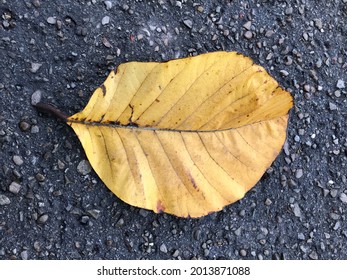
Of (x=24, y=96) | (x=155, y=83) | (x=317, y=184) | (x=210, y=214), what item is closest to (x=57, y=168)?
(x=24, y=96)

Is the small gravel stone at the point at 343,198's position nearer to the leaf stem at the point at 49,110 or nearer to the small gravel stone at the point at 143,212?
the small gravel stone at the point at 143,212

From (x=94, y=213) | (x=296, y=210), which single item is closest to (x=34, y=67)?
(x=94, y=213)

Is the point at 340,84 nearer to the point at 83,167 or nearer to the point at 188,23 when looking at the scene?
the point at 188,23

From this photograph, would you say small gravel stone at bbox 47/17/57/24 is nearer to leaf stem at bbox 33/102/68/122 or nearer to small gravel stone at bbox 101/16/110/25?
small gravel stone at bbox 101/16/110/25

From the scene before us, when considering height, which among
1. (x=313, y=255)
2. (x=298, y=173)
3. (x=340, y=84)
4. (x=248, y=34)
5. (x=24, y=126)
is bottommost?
(x=313, y=255)

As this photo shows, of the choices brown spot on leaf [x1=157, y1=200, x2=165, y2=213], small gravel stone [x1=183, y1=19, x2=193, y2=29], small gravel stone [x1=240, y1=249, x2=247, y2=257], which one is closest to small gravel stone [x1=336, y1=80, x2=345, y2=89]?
small gravel stone [x1=183, y1=19, x2=193, y2=29]
